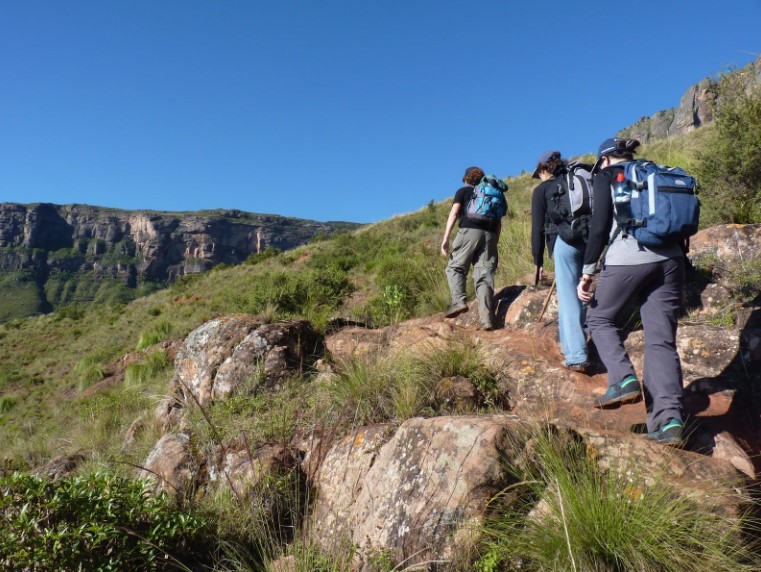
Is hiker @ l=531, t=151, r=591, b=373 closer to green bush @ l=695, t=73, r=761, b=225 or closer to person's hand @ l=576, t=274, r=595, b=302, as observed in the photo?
person's hand @ l=576, t=274, r=595, b=302

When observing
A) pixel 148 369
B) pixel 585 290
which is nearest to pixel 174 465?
pixel 585 290

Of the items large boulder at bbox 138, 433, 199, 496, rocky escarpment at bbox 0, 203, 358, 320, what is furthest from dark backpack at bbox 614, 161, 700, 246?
rocky escarpment at bbox 0, 203, 358, 320

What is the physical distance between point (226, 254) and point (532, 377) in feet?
475

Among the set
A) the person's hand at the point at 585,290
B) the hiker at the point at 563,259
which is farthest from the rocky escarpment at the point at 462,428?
the person's hand at the point at 585,290

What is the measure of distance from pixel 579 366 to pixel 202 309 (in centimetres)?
1559

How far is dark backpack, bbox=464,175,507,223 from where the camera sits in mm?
5703

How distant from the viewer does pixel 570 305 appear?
4.07 meters

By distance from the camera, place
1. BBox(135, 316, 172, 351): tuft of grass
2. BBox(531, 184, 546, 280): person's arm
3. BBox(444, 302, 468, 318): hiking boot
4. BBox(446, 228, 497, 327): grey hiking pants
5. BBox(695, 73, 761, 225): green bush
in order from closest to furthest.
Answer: BBox(531, 184, 546, 280): person's arm < BBox(446, 228, 497, 327): grey hiking pants < BBox(444, 302, 468, 318): hiking boot < BBox(695, 73, 761, 225): green bush < BBox(135, 316, 172, 351): tuft of grass

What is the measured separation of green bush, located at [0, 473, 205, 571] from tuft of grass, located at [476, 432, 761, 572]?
163 centimetres

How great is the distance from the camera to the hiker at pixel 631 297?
298 cm

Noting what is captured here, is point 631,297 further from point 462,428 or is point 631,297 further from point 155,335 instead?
point 155,335

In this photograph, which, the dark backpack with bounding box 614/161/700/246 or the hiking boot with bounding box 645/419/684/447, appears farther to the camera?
the dark backpack with bounding box 614/161/700/246

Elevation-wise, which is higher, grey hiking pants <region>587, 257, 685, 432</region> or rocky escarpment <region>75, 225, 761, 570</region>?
grey hiking pants <region>587, 257, 685, 432</region>

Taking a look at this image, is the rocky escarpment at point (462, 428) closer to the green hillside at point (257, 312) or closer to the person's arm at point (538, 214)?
the green hillside at point (257, 312)
